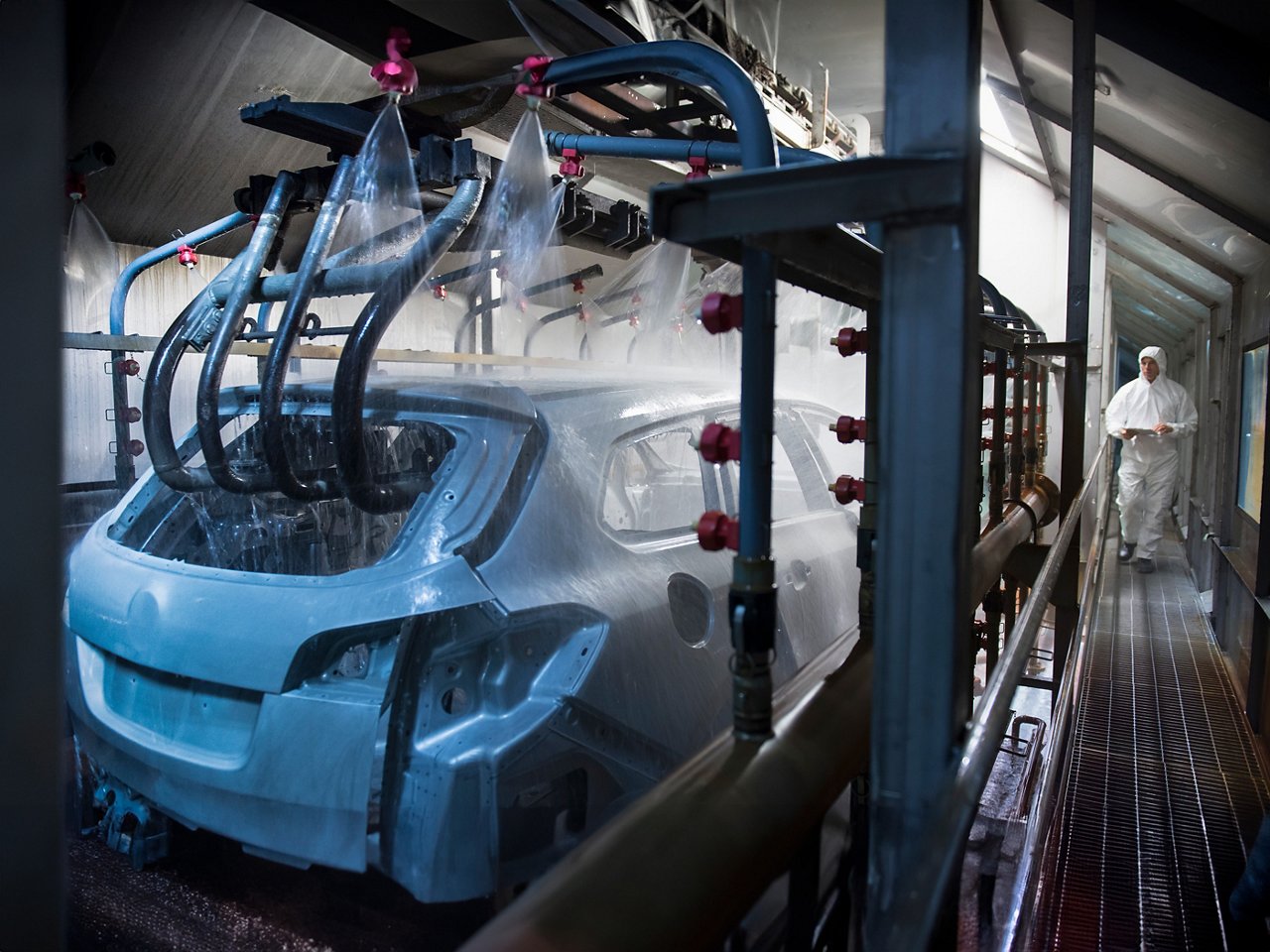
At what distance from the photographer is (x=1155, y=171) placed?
418 centimetres

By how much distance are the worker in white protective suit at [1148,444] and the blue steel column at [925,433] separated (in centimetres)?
741

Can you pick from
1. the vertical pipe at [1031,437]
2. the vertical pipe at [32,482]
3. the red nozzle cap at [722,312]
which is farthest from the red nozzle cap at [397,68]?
the vertical pipe at [1031,437]

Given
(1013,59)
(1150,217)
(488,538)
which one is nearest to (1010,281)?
(1150,217)

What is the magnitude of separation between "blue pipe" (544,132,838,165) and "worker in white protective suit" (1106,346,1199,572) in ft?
18.0

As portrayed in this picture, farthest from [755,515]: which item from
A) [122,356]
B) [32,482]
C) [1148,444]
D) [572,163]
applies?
[1148,444]

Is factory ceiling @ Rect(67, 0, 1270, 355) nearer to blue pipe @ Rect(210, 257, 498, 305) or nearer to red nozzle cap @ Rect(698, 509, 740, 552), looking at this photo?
blue pipe @ Rect(210, 257, 498, 305)

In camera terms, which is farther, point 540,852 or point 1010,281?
point 1010,281

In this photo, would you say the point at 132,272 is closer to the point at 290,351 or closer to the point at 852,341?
the point at 290,351

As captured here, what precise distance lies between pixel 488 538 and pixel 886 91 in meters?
1.34

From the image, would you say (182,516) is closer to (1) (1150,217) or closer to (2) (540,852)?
(2) (540,852)

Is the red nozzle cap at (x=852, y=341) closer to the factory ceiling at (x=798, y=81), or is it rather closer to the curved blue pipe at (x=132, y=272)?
the factory ceiling at (x=798, y=81)

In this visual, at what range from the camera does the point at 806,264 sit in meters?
1.28

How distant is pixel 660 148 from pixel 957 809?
8.70 ft

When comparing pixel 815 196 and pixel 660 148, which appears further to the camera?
pixel 660 148
